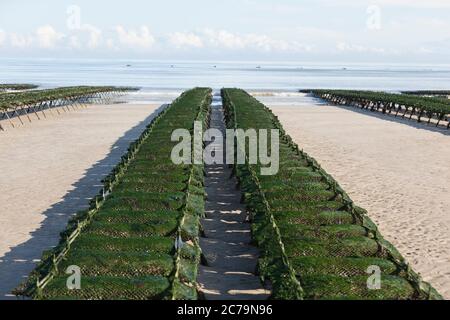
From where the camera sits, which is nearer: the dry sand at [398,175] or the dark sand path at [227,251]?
the dark sand path at [227,251]

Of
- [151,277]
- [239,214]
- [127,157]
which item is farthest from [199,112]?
[151,277]

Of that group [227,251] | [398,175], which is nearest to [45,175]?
[227,251]

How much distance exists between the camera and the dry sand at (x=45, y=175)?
14977 mm

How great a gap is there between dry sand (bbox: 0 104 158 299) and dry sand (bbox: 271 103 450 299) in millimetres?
9955

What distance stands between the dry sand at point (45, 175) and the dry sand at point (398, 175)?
32.7 ft

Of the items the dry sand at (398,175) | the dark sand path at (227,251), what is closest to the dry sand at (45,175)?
the dark sand path at (227,251)

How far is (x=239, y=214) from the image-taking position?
59.9 ft

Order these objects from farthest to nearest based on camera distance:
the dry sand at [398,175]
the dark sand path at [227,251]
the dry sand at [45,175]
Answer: the dry sand at [398,175] < the dry sand at [45,175] < the dark sand path at [227,251]

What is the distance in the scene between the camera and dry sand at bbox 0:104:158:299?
1498cm

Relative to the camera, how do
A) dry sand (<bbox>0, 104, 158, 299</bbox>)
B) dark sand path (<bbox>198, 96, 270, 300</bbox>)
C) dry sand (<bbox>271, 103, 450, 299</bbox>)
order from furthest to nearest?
dry sand (<bbox>271, 103, 450, 299</bbox>) < dry sand (<bbox>0, 104, 158, 299</bbox>) < dark sand path (<bbox>198, 96, 270, 300</bbox>)

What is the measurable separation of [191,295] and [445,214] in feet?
36.3

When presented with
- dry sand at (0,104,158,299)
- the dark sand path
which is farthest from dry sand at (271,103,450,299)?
dry sand at (0,104,158,299)

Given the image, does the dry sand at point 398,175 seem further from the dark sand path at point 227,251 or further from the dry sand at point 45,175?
the dry sand at point 45,175

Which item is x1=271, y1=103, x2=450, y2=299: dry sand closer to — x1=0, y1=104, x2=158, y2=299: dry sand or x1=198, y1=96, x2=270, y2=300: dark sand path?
x1=198, y1=96, x2=270, y2=300: dark sand path
